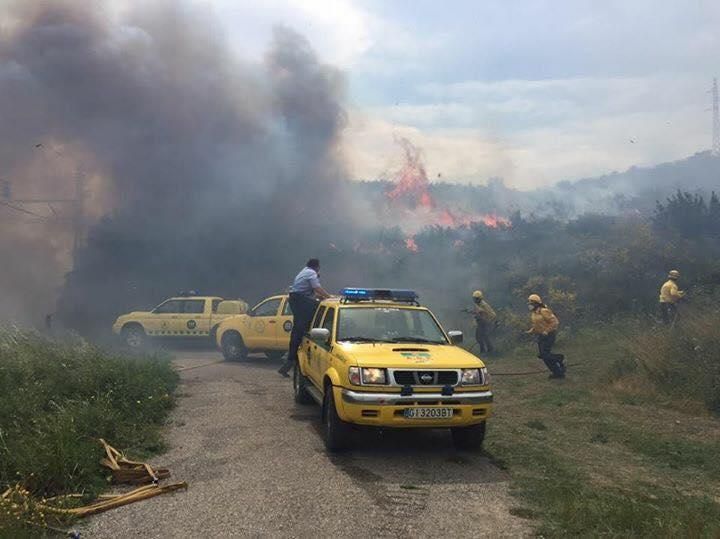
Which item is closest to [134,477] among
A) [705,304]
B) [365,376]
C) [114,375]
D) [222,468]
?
[222,468]

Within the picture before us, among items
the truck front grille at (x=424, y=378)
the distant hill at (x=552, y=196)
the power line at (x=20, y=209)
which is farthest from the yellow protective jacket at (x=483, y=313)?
the power line at (x=20, y=209)

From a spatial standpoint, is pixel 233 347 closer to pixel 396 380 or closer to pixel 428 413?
pixel 396 380

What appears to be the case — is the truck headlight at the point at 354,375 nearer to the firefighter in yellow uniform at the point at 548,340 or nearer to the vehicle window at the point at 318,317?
the vehicle window at the point at 318,317

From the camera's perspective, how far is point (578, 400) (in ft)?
33.0

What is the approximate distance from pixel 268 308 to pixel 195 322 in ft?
14.1

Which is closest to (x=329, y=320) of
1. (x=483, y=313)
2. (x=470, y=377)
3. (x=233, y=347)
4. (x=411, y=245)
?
(x=470, y=377)

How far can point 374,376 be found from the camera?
20.9 ft

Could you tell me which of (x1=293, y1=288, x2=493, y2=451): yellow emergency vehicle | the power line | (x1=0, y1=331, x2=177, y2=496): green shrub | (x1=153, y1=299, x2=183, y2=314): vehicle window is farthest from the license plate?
the power line

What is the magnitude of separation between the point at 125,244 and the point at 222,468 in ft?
74.1

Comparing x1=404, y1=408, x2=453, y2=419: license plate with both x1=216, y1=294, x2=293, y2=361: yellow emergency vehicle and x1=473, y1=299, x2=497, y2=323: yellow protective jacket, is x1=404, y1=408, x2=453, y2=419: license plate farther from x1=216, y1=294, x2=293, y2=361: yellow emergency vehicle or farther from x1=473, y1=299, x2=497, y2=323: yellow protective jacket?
x1=473, y1=299, x2=497, y2=323: yellow protective jacket

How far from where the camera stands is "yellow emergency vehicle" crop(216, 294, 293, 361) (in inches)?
572

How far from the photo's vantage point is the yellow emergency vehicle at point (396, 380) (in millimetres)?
6305

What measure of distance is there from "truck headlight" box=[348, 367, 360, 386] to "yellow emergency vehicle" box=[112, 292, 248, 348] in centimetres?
1232

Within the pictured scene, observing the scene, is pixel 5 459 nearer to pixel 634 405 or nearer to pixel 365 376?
pixel 365 376
